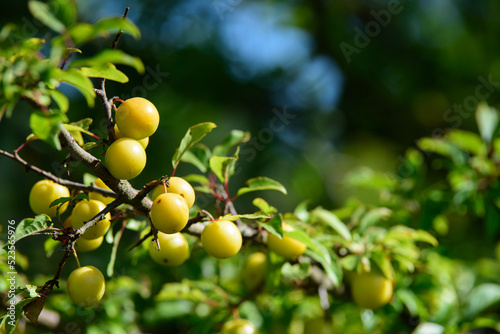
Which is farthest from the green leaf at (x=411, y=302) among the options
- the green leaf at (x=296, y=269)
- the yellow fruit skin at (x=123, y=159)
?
the yellow fruit skin at (x=123, y=159)

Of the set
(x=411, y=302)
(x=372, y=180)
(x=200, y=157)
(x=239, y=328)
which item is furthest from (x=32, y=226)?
(x=372, y=180)

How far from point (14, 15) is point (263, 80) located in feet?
4.04

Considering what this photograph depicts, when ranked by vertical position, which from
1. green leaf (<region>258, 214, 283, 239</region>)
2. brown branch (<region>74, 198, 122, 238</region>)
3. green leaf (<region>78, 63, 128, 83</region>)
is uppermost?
green leaf (<region>78, 63, 128, 83</region>)

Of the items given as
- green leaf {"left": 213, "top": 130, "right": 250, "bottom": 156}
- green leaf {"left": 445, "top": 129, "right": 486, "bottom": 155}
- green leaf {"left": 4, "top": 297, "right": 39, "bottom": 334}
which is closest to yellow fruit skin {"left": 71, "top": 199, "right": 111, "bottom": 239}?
green leaf {"left": 4, "top": 297, "right": 39, "bottom": 334}

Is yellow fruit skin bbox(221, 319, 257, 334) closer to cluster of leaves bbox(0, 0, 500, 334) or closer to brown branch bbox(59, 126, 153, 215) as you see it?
cluster of leaves bbox(0, 0, 500, 334)

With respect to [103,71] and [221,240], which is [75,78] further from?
[221,240]

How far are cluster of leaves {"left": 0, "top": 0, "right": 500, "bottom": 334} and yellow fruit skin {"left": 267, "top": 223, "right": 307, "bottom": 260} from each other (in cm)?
3

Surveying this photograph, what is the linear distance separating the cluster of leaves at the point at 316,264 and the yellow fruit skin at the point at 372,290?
0.03 meters

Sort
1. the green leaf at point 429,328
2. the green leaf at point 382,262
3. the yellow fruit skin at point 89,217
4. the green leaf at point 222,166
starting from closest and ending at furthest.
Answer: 1. the yellow fruit skin at point 89,217
2. the green leaf at point 222,166
3. the green leaf at point 382,262
4. the green leaf at point 429,328

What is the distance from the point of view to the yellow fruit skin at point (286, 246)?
86 centimetres

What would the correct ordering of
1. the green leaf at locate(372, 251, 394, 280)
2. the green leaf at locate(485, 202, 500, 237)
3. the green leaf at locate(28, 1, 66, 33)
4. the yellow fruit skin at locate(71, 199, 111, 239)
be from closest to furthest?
1. the green leaf at locate(28, 1, 66, 33)
2. the yellow fruit skin at locate(71, 199, 111, 239)
3. the green leaf at locate(372, 251, 394, 280)
4. the green leaf at locate(485, 202, 500, 237)

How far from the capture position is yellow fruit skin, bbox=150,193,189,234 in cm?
63

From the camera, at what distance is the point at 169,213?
629 millimetres

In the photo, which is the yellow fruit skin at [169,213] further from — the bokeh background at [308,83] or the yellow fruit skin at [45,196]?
the bokeh background at [308,83]
